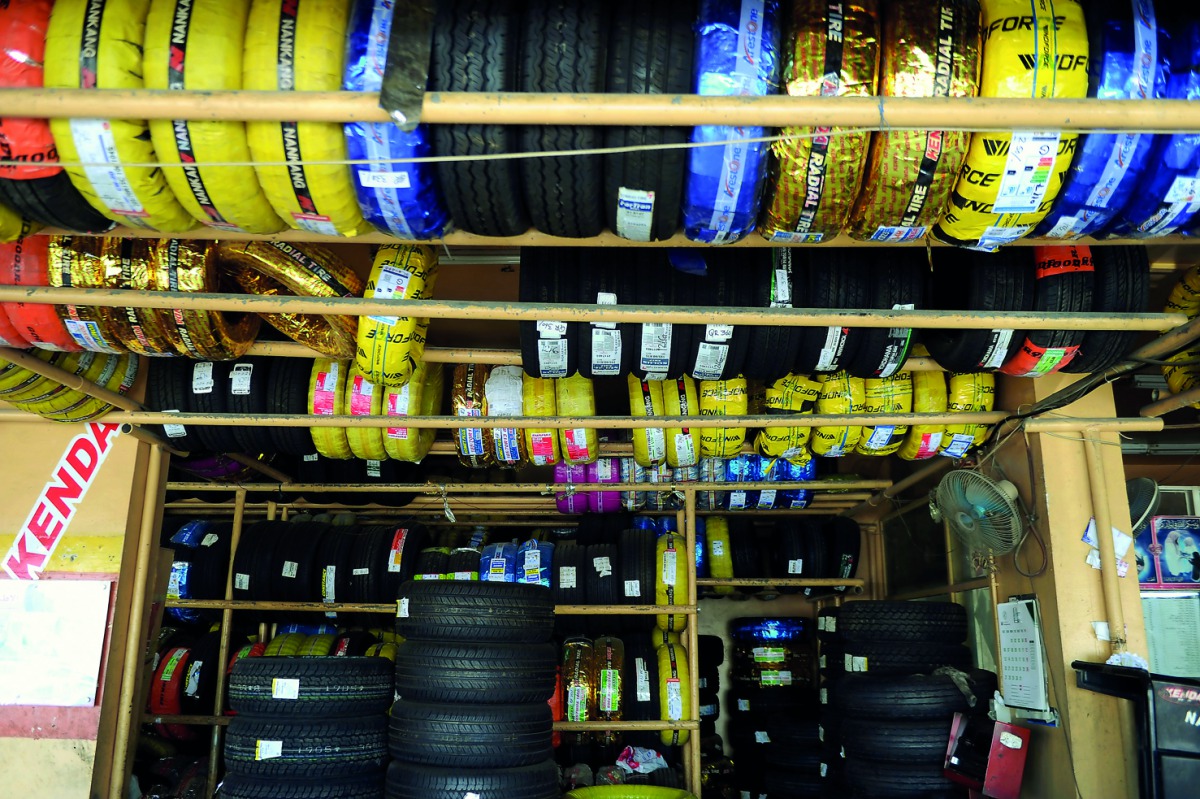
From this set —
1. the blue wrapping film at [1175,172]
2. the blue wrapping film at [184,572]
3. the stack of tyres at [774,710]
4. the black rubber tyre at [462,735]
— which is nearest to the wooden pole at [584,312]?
the blue wrapping film at [1175,172]

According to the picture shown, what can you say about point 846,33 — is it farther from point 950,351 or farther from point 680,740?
point 680,740

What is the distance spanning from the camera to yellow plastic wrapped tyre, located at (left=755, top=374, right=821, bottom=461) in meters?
4.16

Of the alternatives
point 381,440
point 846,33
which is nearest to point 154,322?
point 381,440

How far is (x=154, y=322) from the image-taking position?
11.3ft

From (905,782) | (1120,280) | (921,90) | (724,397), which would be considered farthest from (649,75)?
(905,782)

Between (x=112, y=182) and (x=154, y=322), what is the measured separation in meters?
1.11

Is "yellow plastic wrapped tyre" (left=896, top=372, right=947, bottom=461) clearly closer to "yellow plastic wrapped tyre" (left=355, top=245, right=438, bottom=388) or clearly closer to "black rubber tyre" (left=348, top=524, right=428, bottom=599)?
"yellow plastic wrapped tyre" (left=355, top=245, right=438, bottom=388)

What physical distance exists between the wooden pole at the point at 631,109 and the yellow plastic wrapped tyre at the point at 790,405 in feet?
6.66

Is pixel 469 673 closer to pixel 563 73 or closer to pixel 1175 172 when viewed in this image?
pixel 563 73

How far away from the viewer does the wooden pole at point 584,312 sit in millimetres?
2922

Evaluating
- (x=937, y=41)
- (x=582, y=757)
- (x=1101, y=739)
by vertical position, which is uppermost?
(x=937, y=41)

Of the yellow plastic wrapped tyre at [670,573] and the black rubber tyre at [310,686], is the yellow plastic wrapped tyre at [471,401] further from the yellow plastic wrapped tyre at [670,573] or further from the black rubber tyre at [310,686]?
the yellow plastic wrapped tyre at [670,573]

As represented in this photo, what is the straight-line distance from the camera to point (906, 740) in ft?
13.9

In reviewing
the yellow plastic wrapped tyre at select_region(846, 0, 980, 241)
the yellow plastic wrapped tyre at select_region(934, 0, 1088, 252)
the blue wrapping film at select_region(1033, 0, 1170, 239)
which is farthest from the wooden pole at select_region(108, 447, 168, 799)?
the blue wrapping film at select_region(1033, 0, 1170, 239)
